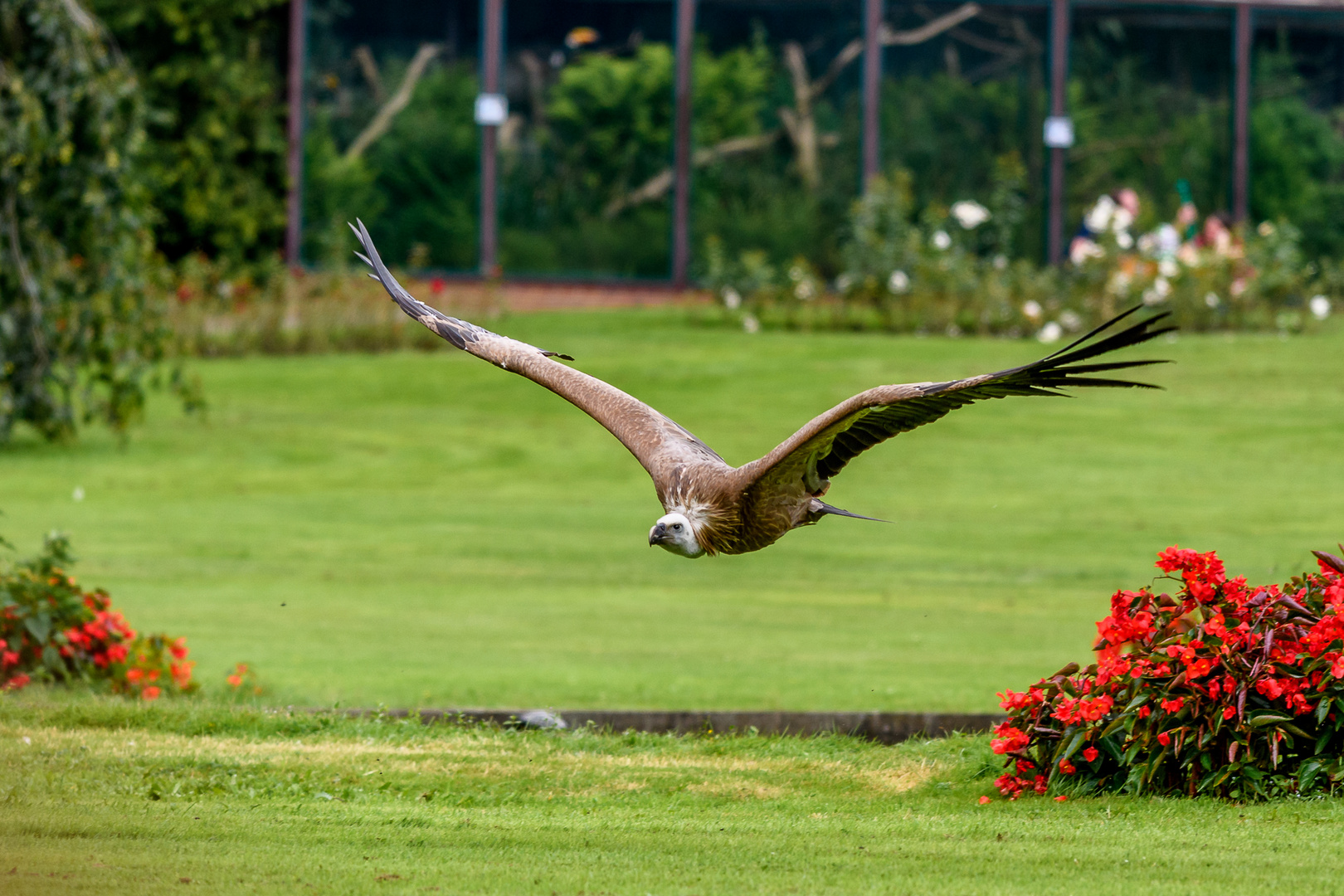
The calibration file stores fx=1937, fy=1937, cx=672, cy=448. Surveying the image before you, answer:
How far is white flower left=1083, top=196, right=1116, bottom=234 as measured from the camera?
2706 centimetres

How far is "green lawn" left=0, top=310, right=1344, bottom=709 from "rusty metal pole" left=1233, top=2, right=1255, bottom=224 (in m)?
3.31

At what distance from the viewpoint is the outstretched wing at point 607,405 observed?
8094mm

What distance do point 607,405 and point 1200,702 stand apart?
273 centimetres

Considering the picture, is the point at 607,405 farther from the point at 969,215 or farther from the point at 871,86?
the point at 871,86

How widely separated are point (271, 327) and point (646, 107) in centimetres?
657

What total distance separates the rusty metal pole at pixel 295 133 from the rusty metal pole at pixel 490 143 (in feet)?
8.67

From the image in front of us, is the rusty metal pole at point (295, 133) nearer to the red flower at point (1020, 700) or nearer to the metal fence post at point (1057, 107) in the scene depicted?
the metal fence post at point (1057, 107)

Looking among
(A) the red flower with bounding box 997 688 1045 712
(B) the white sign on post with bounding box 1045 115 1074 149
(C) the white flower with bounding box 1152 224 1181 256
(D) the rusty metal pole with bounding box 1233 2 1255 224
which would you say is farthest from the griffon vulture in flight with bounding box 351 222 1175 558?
(D) the rusty metal pole with bounding box 1233 2 1255 224

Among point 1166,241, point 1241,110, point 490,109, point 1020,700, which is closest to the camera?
point 1020,700

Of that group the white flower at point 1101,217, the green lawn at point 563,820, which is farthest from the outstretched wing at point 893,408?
the white flower at point 1101,217

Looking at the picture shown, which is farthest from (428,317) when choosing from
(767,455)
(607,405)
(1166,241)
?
(1166,241)

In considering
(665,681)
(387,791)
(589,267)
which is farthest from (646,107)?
(387,791)

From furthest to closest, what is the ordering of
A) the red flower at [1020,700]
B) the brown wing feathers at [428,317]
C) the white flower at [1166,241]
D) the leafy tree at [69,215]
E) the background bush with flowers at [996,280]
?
the white flower at [1166,241]
the background bush with flowers at [996,280]
the leafy tree at [69,215]
the brown wing feathers at [428,317]
the red flower at [1020,700]

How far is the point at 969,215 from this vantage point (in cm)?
2739
